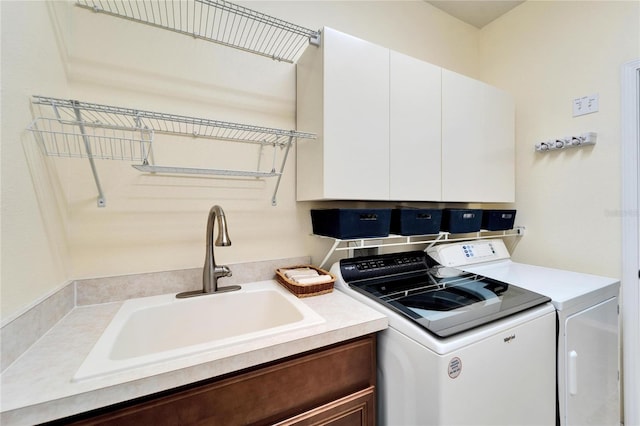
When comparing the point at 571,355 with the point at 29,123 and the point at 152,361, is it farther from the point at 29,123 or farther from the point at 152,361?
the point at 29,123

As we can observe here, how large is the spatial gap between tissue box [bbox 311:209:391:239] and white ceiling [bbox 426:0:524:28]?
1.87 meters

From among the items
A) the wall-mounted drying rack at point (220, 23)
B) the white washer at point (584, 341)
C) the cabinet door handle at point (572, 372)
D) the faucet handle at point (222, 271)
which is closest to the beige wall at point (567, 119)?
the white washer at point (584, 341)

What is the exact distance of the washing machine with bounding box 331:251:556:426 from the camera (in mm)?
875

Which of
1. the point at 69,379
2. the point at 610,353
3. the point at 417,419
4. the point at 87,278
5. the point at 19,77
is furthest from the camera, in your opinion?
the point at 610,353

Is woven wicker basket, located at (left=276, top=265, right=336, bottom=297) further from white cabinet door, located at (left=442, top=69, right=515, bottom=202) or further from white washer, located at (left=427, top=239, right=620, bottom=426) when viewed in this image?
white washer, located at (left=427, top=239, right=620, bottom=426)

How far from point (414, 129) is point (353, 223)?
2.18 feet

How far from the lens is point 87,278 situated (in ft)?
3.65

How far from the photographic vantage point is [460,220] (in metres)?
1.70

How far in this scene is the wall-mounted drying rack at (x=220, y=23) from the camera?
1.15 m

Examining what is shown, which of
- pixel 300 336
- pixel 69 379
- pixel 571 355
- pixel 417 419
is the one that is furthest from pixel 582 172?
pixel 69 379

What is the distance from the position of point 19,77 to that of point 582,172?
9.23ft

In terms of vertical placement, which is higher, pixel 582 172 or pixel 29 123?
pixel 29 123

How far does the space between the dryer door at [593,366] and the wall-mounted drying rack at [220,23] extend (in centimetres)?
190

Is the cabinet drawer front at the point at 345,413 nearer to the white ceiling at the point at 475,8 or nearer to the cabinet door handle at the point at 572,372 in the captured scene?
the cabinet door handle at the point at 572,372
